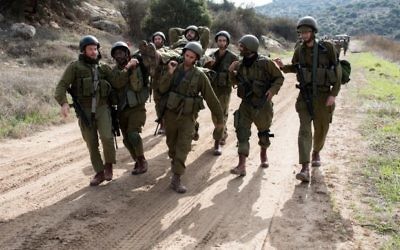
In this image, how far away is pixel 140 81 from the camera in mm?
6754

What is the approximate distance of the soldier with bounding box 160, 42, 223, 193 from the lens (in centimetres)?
645

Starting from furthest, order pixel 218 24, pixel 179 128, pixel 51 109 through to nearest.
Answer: pixel 218 24 → pixel 51 109 → pixel 179 128

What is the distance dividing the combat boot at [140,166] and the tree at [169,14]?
2143cm

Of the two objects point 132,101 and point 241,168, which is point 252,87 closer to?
point 241,168

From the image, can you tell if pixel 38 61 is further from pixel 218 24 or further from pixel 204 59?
pixel 218 24

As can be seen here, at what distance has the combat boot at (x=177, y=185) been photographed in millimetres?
6598

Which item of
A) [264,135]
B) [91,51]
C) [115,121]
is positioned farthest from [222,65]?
[91,51]

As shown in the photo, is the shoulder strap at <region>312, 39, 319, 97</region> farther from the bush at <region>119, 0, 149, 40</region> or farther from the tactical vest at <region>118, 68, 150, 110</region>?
the bush at <region>119, 0, 149, 40</region>

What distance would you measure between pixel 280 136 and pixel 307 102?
3.01 m

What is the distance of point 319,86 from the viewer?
7.09 meters

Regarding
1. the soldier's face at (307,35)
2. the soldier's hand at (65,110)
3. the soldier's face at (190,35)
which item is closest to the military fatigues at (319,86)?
the soldier's face at (307,35)

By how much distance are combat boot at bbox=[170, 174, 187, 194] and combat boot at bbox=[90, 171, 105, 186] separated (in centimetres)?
94

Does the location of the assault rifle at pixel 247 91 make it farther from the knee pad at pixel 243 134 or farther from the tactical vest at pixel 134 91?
the tactical vest at pixel 134 91

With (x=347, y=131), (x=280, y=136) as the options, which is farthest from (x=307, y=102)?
(x=347, y=131)
